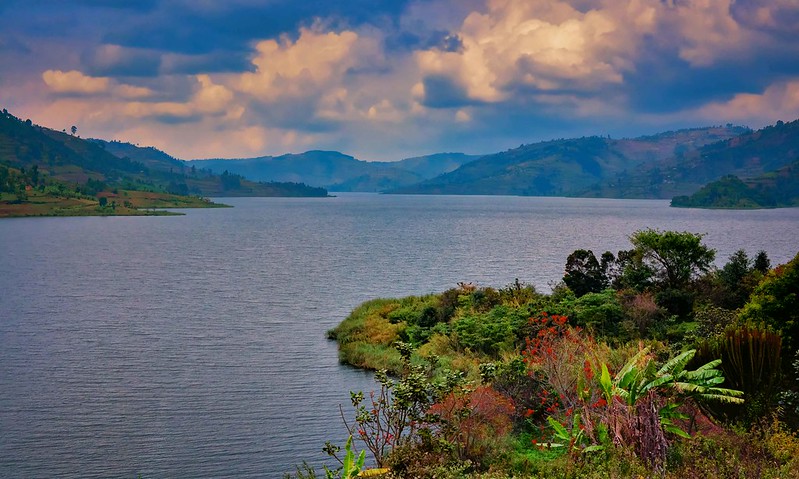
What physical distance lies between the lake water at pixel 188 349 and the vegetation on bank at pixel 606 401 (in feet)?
13.9

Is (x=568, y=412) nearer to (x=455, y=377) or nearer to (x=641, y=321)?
(x=455, y=377)

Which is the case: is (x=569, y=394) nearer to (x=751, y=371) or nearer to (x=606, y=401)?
(x=606, y=401)

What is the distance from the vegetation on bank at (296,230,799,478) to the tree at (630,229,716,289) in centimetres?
649

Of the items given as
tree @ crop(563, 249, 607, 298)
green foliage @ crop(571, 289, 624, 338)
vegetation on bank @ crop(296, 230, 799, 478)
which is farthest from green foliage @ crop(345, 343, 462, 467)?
tree @ crop(563, 249, 607, 298)

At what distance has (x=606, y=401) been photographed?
18656 millimetres

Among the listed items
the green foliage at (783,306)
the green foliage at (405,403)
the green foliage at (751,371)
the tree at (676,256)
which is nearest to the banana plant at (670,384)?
the green foliage at (751,371)

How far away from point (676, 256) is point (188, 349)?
30.9 metres

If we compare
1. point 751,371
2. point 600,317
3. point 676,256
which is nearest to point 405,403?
point 751,371

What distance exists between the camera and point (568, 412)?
1902 cm

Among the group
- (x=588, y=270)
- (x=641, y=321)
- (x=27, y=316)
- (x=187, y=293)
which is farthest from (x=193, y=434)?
(x=187, y=293)

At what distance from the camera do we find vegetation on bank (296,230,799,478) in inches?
632

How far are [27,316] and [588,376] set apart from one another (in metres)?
43.5

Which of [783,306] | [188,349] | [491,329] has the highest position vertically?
[783,306]

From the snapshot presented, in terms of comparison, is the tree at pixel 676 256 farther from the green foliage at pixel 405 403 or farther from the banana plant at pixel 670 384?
the green foliage at pixel 405 403
